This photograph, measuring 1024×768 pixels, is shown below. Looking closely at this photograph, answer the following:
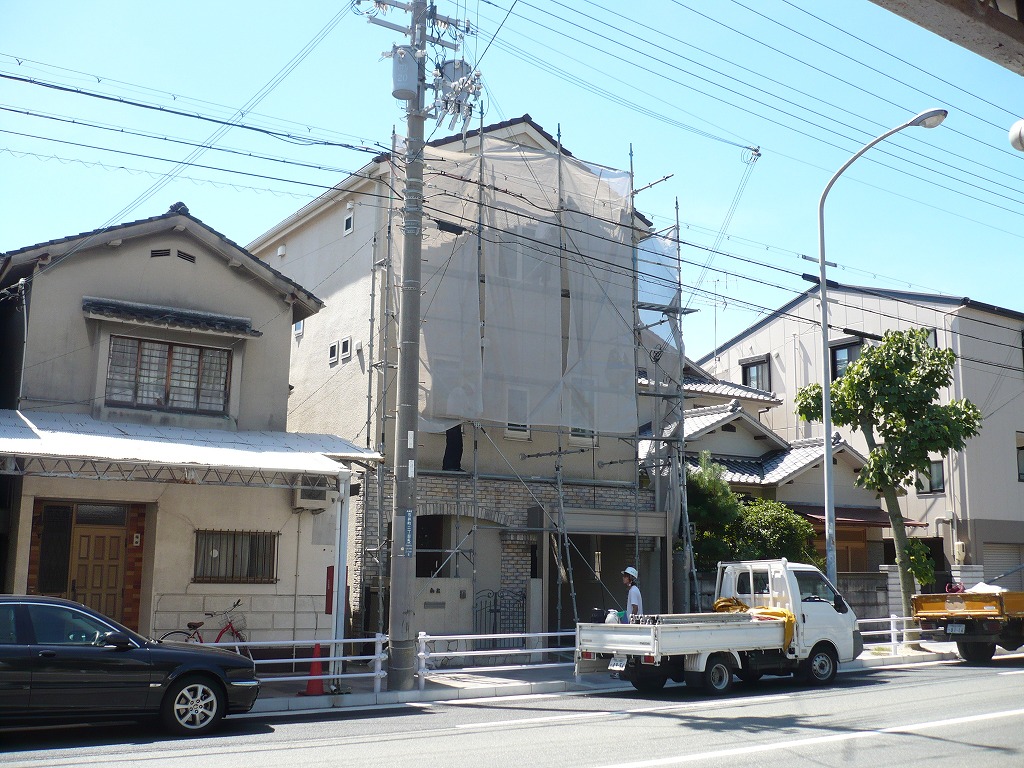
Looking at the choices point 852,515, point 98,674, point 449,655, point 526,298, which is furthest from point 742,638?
point 852,515

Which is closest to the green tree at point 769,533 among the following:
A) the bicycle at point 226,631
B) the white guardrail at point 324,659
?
the white guardrail at point 324,659

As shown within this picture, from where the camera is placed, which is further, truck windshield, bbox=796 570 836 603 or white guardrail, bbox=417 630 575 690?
white guardrail, bbox=417 630 575 690

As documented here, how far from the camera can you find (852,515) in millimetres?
29875

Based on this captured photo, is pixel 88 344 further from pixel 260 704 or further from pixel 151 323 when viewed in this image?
pixel 260 704

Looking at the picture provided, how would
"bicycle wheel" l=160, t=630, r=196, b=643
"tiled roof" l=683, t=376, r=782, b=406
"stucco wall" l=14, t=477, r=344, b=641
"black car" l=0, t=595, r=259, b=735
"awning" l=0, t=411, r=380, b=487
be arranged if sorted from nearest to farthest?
"black car" l=0, t=595, r=259, b=735
"awning" l=0, t=411, r=380, b=487
"bicycle wheel" l=160, t=630, r=196, b=643
"stucco wall" l=14, t=477, r=344, b=641
"tiled roof" l=683, t=376, r=782, b=406

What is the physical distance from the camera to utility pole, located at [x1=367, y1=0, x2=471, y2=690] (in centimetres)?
1452

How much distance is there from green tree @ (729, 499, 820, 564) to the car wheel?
1597cm

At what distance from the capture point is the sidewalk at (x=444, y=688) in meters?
13.3

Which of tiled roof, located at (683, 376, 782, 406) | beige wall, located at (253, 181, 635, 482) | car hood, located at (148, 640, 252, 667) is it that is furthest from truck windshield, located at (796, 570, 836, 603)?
tiled roof, located at (683, 376, 782, 406)

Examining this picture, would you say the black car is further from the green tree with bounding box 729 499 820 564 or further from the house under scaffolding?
the green tree with bounding box 729 499 820 564

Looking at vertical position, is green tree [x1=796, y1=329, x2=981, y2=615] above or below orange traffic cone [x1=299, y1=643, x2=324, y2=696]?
above

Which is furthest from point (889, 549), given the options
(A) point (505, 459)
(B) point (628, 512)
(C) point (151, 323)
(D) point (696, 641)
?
(C) point (151, 323)

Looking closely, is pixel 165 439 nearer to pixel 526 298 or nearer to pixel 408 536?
pixel 408 536

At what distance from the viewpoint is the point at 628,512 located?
22156mm
